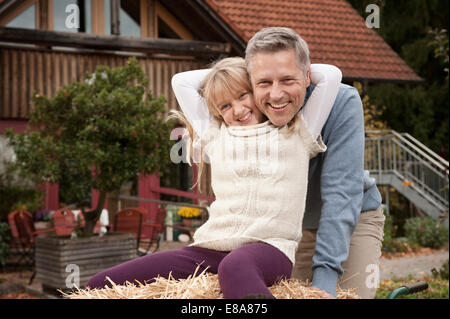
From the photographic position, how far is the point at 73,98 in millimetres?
7719

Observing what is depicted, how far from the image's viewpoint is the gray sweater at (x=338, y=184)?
2.02m

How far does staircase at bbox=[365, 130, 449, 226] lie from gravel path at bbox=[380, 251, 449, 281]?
1.89 m

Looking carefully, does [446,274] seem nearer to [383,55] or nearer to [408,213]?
[383,55]

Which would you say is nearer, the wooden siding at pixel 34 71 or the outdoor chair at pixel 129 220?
the outdoor chair at pixel 129 220

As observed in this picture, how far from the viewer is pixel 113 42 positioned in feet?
37.0

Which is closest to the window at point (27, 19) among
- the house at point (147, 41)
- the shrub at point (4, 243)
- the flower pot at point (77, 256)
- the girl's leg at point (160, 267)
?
the house at point (147, 41)

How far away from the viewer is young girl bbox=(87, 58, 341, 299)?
193cm

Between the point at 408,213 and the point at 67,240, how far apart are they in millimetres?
10780

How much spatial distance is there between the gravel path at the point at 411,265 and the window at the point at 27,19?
292 inches

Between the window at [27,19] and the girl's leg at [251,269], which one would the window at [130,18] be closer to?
the window at [27,19]

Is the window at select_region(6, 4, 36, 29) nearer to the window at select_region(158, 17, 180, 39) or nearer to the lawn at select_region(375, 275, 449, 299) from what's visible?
the window at select_region(158, 17, 180, 39)

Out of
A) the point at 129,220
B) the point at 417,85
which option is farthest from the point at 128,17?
the point at 417,85

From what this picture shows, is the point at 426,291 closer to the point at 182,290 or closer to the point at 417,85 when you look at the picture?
the point at 182,290

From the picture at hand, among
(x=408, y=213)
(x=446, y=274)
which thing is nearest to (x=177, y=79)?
(x=446, y=274)
